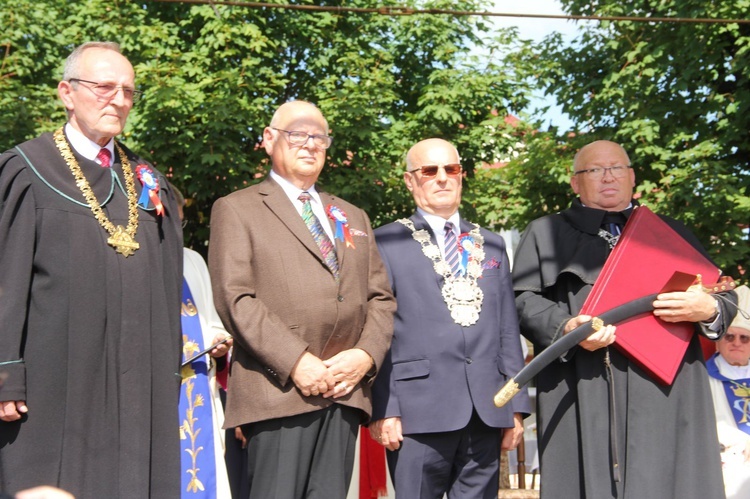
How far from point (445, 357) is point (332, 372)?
0.79m

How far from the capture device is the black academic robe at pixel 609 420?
15.7ft

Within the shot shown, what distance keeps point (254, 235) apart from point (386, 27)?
23.9 feet

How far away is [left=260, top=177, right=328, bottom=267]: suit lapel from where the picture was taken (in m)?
4.36

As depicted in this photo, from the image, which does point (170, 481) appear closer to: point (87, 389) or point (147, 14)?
point (87, 389)

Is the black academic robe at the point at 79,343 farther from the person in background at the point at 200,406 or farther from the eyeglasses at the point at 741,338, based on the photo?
the eyeglasses at the point at 741,338

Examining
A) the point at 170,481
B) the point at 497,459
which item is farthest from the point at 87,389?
the point at 497,459

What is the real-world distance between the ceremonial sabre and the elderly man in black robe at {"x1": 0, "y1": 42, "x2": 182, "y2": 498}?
150 cm

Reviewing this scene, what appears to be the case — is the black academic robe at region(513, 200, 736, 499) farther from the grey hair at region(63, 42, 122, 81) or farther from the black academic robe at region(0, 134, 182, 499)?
the grey hair at region(63, 42, 122, 81)

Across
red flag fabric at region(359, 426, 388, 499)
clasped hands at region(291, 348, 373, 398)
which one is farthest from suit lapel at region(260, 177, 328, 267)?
red flag fabric at region(359, 426, 388, 499)

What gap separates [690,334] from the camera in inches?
193

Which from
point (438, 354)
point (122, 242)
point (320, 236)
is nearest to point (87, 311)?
point (122, 242)

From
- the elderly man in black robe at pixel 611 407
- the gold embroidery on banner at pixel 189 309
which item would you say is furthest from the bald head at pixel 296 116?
the gold embroidery on banner at pixel 189 309

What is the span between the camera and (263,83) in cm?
965

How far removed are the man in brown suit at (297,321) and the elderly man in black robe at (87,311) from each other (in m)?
0.33
